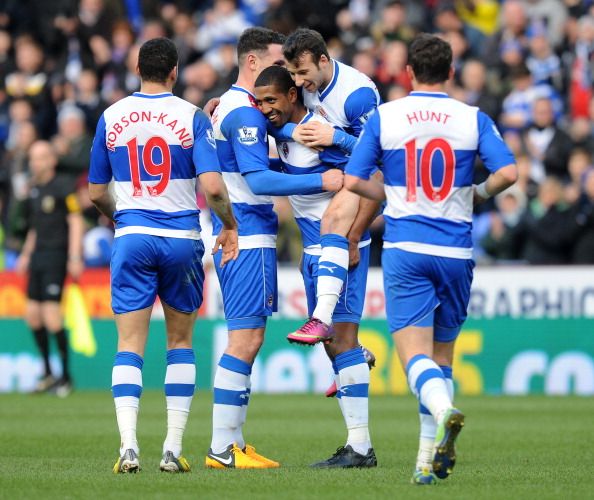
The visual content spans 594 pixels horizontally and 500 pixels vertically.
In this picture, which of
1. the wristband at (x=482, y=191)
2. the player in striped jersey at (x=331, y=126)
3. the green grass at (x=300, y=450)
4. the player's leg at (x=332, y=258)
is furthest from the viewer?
the player in striped jersey at (x=331, y=126)

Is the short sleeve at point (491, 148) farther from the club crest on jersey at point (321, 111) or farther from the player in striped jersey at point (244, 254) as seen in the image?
the club crest on jersey at point (321, 111)

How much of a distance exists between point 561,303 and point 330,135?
27.7 feet

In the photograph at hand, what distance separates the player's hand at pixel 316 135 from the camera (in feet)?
29.3

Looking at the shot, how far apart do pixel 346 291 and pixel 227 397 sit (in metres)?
1.07

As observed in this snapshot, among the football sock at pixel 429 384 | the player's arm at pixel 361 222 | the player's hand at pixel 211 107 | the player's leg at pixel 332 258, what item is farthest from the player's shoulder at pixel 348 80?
the football sock at pixel 429 384

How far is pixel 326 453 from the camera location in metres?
10.3

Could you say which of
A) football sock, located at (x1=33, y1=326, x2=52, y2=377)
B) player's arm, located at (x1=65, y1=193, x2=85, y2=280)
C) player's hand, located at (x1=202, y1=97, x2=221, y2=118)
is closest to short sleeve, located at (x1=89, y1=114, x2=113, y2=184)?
player's hand, located at (x1=202, y1=97, x2=221, y2=118)

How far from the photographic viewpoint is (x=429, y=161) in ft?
25.9

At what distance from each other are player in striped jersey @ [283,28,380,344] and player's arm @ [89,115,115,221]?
1211 millimetres

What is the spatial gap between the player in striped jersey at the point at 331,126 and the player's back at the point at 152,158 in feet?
2.53

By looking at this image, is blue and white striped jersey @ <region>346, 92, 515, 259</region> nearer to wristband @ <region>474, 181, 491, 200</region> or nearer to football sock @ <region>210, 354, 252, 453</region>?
wristband @ <region>474, 181, 491, 200</region>

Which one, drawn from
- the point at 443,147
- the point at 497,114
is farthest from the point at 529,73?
the point at 443,147

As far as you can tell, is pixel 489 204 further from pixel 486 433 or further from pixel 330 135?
pixel 330 135

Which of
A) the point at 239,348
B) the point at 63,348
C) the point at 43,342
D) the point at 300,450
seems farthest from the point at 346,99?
the point at 43,342
